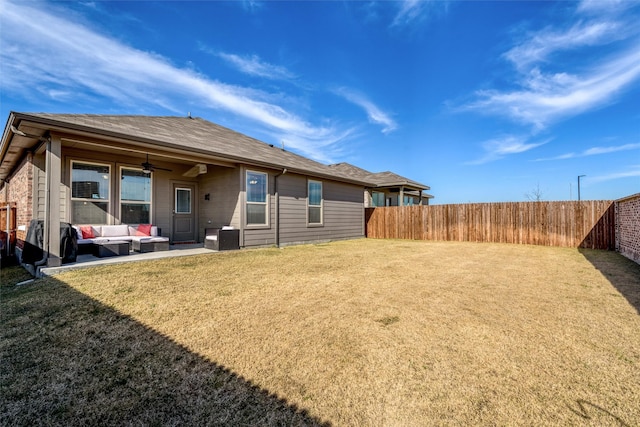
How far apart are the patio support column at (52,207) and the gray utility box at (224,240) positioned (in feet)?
11.0

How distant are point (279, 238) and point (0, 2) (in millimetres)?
8254

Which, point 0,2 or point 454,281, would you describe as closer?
point 454,281

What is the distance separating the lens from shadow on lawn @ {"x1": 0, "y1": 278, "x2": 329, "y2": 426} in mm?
1673

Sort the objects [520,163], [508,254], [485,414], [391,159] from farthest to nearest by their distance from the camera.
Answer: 1. [391,159]
2. [520,163]
3. [508,254]
4. [485,414]

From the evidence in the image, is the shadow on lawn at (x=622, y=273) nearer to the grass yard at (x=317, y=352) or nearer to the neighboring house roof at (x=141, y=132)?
the grass yard at (x=317, y=352)

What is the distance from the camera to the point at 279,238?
9.48 m

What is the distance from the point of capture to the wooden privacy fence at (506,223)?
374 inches

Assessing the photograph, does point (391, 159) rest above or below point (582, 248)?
above

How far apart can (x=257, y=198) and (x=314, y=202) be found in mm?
2875

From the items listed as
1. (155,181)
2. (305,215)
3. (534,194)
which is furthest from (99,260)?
(534,194)

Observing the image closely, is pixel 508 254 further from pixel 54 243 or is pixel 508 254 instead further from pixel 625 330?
pixel 54 243

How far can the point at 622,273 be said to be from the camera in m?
5.50

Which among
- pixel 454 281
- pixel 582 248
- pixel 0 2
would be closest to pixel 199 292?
pixel 454 281

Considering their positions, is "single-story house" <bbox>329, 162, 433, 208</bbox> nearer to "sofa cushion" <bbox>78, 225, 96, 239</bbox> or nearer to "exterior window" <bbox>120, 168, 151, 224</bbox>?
"exterior window" <bbox>120, 168, 151, 224</bbox>
